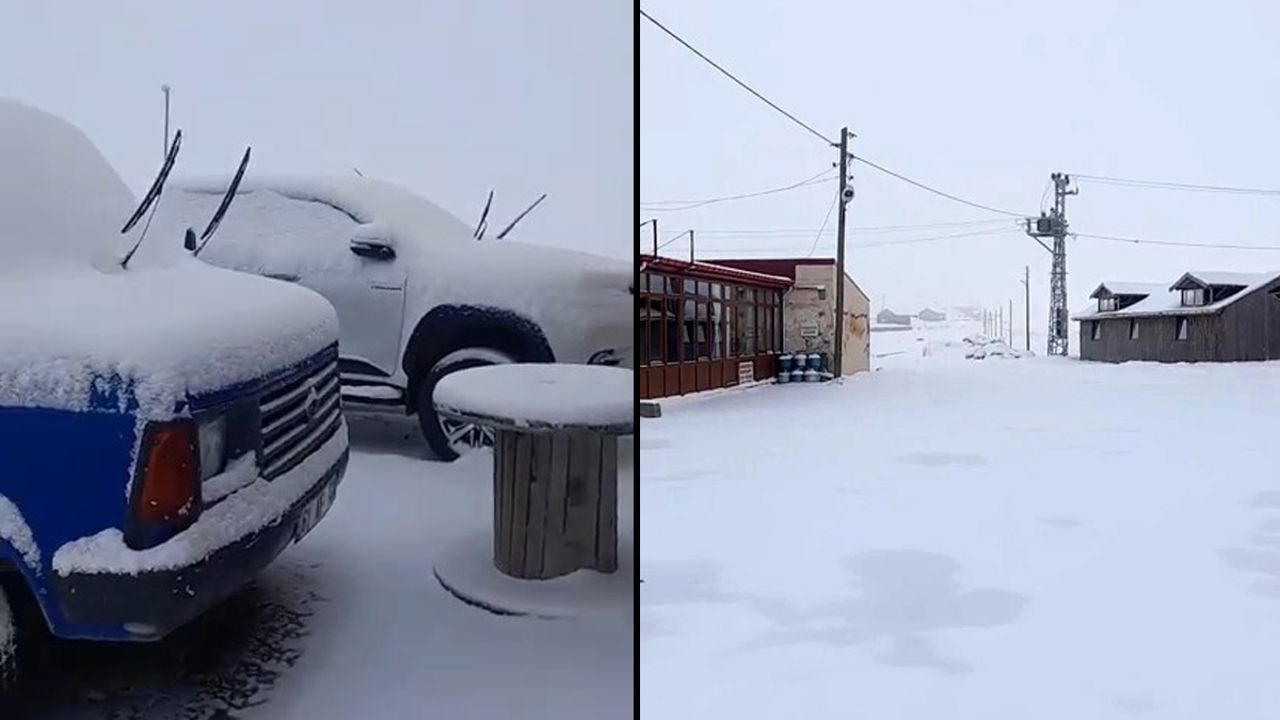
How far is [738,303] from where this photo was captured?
368 inches

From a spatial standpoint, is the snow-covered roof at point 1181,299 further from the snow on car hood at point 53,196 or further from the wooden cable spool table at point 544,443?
the snow on car hood at point 53,196

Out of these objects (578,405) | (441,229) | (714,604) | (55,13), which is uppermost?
(55,13)

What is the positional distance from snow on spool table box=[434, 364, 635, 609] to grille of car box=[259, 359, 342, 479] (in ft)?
0.61

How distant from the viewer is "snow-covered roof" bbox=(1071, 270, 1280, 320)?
45.7 feet

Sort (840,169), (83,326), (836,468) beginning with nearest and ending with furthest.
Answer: (83,326), (836,468), (840,169)

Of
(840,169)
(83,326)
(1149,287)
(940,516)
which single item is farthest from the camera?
(1149,287)

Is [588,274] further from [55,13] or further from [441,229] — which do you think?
[55,13]

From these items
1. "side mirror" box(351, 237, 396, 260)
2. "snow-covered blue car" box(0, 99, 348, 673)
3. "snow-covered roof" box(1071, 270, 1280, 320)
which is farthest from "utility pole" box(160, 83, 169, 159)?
"snow-covered roof" box(1071, 270, 1280, 320)

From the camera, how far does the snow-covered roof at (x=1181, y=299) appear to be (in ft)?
45.7

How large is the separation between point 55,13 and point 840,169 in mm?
11105

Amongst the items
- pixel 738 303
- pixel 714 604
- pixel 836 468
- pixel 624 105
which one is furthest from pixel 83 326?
pixel 738 303

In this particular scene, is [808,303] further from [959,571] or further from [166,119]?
[166,119]

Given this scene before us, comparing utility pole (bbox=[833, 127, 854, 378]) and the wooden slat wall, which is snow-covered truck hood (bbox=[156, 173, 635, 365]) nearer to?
the wooden slat wall

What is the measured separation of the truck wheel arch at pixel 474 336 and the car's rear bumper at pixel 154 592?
1.24ft
